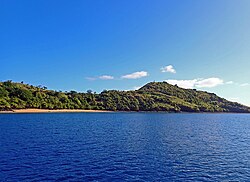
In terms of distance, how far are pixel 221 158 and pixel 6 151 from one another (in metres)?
50.8

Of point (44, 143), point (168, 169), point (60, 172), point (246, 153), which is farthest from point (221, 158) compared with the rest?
point (44, 143)

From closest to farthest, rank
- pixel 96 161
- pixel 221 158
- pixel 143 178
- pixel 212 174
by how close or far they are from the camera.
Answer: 1. pixel 143 178
2. pixel 212 174
3. pixel 96 161
4. pixel 221 158

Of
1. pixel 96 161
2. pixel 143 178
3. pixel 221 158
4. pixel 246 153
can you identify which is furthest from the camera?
pixel 246 153

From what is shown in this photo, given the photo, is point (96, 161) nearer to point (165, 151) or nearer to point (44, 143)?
point (165, 151)

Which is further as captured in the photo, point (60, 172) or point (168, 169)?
point (168, 169)

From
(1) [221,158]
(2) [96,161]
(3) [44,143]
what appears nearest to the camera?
(2) [96,161]

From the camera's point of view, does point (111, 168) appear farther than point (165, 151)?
No

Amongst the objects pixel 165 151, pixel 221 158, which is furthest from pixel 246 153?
pixel 165 151

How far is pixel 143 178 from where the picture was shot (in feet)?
130

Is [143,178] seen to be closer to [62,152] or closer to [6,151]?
[62,152]

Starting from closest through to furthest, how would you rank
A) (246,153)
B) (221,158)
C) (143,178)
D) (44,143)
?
(143,178), (221,158), (246,153), (44,143)

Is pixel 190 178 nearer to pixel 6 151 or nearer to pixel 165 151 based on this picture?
pixel 165 151

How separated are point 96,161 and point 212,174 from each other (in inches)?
898

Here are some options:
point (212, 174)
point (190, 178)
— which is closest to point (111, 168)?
point (190, 178)
